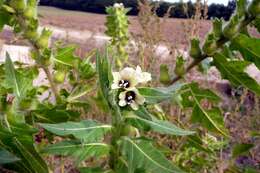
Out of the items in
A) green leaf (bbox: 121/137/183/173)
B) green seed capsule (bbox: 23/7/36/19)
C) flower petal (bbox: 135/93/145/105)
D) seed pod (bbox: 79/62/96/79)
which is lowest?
green leaf (bbox: 121/137/183/173)

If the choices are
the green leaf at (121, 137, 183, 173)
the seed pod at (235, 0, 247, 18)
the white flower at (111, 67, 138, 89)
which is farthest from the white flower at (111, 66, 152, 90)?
the seed pod at (235, 0, 247, 18)

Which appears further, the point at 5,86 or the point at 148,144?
the point at 5,86

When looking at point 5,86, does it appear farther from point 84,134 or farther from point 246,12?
point 246,12

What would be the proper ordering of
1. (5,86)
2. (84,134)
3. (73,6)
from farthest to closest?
1. (73,6)
2. (5,86)
3. (84,134)

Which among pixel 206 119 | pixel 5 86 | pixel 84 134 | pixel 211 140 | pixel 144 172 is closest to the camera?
pixel 84 134

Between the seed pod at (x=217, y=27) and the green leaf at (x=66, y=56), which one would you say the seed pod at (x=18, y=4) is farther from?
the seed pod at (x=217, y=27)

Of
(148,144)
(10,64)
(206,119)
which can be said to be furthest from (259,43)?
(10,64)

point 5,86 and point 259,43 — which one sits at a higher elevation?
point 259,43

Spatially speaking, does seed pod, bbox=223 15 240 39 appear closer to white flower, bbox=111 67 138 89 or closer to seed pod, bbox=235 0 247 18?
seed pod, bbox=235 0 247 18
